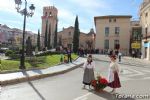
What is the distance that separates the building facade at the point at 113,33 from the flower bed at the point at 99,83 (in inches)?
2376

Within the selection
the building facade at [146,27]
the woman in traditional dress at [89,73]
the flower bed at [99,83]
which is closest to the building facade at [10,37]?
the building facade at [146,27]

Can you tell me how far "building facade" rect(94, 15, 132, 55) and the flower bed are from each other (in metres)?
60.3

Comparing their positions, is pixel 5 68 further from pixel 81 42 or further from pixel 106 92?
pixel 81 42

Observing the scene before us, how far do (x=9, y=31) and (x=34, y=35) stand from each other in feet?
39.7

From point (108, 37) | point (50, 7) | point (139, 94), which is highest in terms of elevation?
point (50, 7)

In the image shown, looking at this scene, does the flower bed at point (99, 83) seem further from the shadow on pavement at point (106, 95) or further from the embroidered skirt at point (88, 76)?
the embroidered skirt at point (88, 76)

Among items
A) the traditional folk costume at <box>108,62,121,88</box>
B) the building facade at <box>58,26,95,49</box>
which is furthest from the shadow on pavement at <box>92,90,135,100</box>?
the building facade at <box>58,26,95,49</box>

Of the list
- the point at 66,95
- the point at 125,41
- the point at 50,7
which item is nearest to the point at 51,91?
the point at 66,95

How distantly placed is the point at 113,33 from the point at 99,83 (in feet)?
207

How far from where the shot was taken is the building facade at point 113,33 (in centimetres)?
7450

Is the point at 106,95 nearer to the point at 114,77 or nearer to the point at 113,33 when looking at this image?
the point at 114,77

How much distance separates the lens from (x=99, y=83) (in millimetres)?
13422

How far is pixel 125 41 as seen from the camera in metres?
74.5

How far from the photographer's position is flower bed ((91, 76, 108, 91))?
43.8 feet
